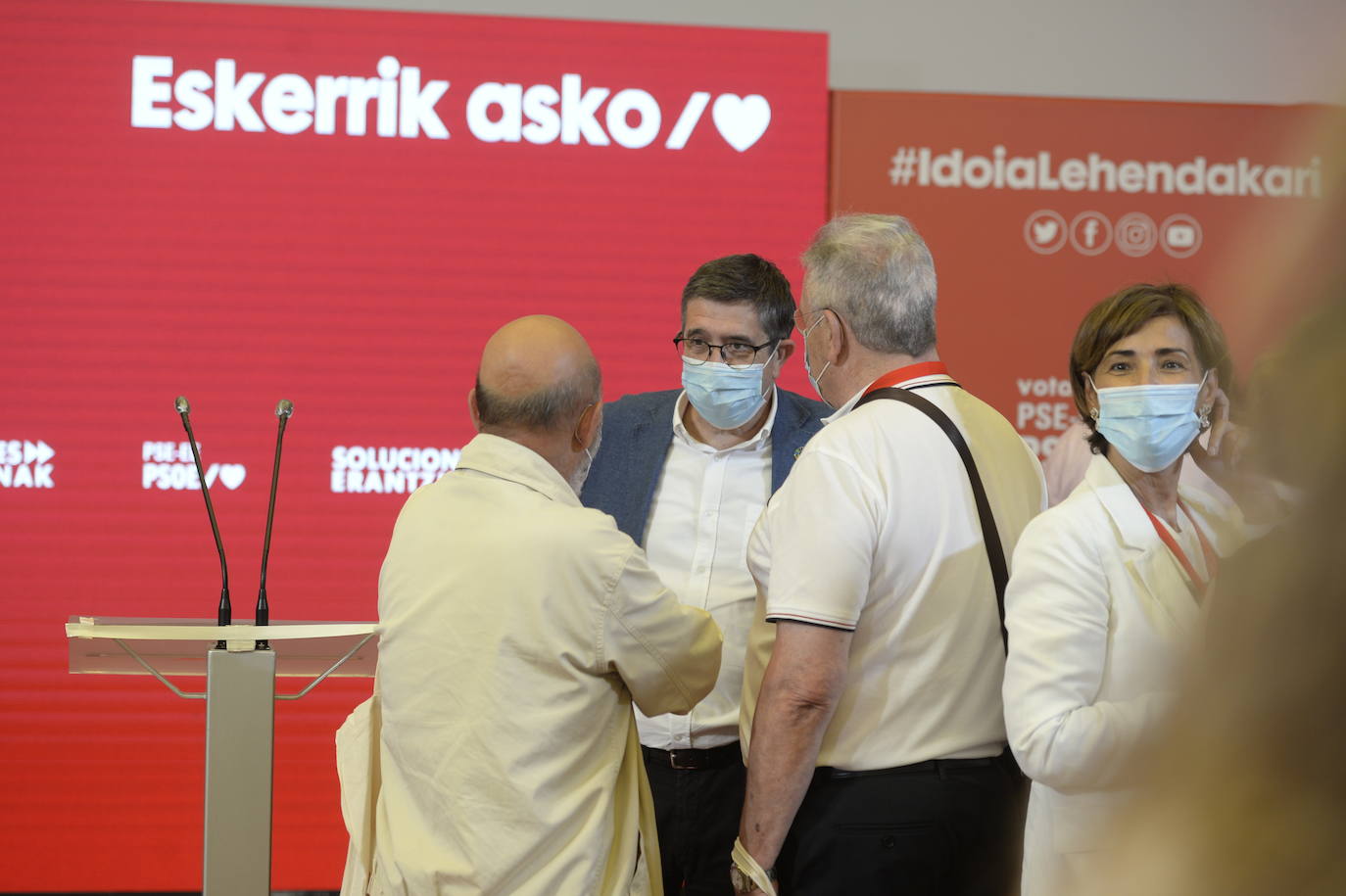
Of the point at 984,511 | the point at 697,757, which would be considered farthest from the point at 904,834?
the point at 697,757

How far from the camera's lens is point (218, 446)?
4211mm

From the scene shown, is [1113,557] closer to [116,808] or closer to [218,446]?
[218,446]

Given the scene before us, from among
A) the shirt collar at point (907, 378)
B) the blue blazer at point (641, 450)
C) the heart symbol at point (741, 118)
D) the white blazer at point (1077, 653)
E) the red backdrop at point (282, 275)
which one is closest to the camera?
the white blazer at point (1077, 653)

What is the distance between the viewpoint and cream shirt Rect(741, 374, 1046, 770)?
1.79m

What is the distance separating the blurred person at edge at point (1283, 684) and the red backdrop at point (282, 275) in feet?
13.2

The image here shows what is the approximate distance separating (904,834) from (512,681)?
2.00ft

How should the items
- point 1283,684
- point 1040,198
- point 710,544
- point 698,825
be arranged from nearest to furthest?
point 1283,684 < point 698,825 < point 710,544 < point 1040,198

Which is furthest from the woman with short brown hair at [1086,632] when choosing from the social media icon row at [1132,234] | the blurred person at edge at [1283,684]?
the social media icon row at [1132,234]

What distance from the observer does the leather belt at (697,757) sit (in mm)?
2293

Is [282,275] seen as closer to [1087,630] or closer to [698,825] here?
[698,825]

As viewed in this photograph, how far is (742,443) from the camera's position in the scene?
8.41 feet

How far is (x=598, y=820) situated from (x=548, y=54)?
3198 millimetres

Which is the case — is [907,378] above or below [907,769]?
above

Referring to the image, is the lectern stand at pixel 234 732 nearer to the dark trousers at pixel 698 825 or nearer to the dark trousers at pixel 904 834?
the dark trousers at pixel 698 825
